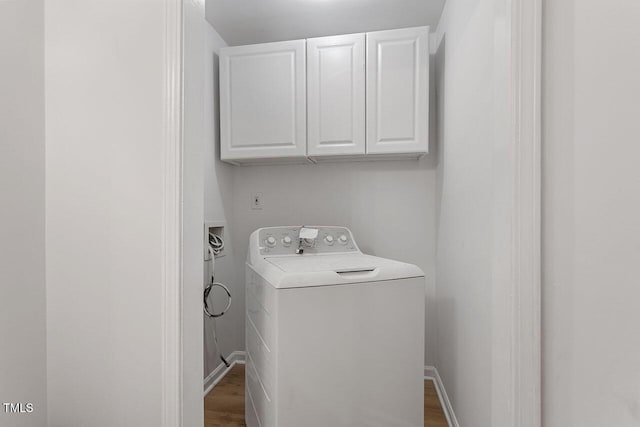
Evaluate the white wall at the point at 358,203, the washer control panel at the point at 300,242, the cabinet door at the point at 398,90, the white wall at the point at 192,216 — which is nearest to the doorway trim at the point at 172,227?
the white wall at the point at 192,216

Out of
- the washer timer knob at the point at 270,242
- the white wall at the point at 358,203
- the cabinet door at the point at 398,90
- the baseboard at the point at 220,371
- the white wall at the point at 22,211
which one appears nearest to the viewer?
the white wall at the point at 22,211

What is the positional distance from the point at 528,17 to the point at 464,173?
84 cm

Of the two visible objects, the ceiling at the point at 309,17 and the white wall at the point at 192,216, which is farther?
the ceiling at the point at 309,17

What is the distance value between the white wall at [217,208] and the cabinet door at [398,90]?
1.09m

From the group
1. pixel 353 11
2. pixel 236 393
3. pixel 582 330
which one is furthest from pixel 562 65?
pixel 236 393

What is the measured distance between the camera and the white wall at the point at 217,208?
85.8 inches

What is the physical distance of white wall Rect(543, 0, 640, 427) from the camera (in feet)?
Answer: 1.80

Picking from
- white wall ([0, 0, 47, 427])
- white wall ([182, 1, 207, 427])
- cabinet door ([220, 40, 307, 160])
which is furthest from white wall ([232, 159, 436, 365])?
white wall ([0, 0, 47, 427])

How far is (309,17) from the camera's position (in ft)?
6.91

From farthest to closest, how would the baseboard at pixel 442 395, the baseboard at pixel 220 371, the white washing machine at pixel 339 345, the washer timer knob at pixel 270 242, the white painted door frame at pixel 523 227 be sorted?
the baseboard at pixel 220 371 < the washer timer knob at pixel 270 242 < the baseboard at pixel 442 395 < the white washing machine at pixel 339 345 < the white painted door frame at pixel 523 227

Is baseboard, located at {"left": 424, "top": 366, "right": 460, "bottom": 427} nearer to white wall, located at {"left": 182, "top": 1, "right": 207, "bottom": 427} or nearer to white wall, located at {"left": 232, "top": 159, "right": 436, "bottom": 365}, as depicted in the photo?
white wall, located at {"left": 232, "top": 159, "right": 436, "bottom": 365}

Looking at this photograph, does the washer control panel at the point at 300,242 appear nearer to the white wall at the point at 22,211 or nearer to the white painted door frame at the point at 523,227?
the white wall at the point at 22,211

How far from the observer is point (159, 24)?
0.98m

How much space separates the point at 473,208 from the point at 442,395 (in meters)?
1.32
